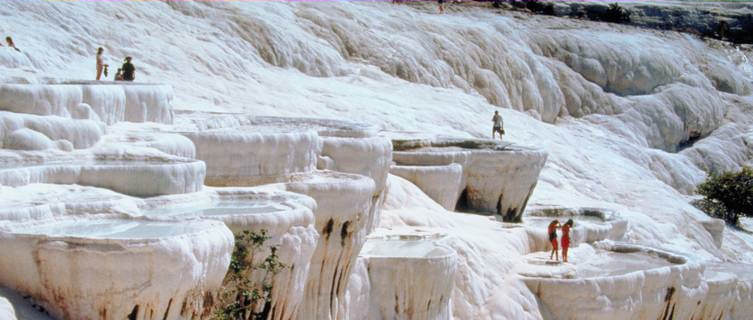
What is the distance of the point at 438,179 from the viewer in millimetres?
17766

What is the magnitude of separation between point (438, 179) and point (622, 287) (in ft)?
10.7

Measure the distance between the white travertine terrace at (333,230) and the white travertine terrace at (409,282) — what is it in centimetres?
75

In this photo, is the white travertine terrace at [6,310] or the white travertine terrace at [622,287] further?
the white travertine terrace at [622,287]

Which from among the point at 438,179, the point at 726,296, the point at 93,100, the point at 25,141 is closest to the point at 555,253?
the point at 438,179

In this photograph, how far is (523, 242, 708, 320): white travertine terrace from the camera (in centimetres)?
1556

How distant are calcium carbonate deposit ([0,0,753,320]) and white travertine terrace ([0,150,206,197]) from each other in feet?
0.06

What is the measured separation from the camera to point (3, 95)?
36.2 ft

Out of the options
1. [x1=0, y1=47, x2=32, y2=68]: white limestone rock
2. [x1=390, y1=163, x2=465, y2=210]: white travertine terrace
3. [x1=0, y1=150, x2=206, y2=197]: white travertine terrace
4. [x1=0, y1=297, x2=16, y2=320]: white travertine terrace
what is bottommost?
[x1=390, y1=163, x2=465, y2=210]: white travertine terrace

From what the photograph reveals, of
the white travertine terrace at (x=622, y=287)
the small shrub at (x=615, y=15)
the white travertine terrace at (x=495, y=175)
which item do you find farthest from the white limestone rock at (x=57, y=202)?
the small shrub at (x=615, y=15)

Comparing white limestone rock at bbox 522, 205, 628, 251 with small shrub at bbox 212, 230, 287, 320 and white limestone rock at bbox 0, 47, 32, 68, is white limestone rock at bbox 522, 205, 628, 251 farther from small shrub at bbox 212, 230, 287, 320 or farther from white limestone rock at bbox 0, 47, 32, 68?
small shrub at bbox 212, 230, 287, 320

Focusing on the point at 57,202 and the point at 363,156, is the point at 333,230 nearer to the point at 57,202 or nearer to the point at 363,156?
the point at 363,156

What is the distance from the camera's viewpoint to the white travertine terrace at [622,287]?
613 inches

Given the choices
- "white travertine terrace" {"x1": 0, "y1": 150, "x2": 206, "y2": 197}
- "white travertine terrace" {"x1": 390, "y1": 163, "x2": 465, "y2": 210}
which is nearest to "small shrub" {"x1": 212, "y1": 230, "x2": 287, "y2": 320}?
"white travertine terrace" {"x1": 0, "y1": 150, "x2": 206, "y2": 197}

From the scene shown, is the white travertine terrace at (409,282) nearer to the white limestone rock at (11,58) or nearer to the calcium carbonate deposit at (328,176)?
the calcium carbonate deposit at (328,176)
